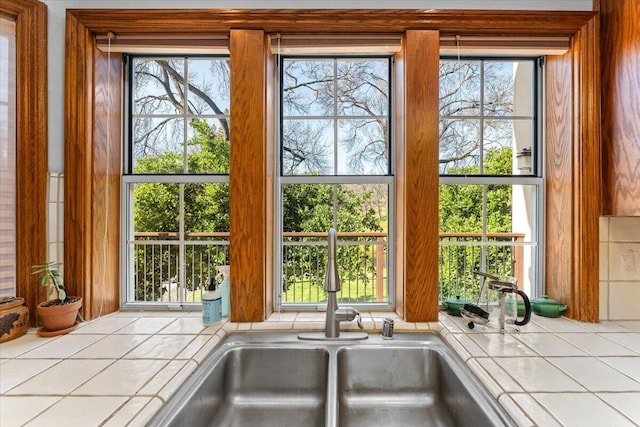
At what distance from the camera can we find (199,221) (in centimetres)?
158

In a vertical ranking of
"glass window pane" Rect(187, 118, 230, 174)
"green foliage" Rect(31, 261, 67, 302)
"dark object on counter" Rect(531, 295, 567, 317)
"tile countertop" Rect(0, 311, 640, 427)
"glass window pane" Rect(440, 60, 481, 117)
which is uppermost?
"glass window pane" Rect(440, 60, 481, 117)

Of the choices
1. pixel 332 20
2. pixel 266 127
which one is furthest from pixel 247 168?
pixel 332 20

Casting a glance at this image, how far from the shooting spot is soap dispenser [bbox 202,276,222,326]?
1.30m

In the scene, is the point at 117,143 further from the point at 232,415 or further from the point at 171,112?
the point at 232,415

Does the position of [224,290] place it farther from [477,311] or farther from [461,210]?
[461,210]

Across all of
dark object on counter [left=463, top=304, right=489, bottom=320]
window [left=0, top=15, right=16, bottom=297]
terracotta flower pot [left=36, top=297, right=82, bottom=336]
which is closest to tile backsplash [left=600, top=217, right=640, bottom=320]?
dark object on counter [left=463, top=304, right=489, bottom=320]

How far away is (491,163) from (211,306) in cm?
151

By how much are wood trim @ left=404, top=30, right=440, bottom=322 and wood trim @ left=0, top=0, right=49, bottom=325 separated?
5.02 ft

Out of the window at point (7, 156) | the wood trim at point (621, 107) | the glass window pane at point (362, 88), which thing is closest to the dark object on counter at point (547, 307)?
the wood trim at point (621, 107)

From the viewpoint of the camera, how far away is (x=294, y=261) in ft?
5.38

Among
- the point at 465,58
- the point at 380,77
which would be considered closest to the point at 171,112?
the point at 380,77

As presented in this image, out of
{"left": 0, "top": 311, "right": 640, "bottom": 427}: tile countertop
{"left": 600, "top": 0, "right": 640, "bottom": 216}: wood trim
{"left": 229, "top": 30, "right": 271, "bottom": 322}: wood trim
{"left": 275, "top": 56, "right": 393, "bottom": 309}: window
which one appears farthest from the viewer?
{"left": 275, "top": 56, "right": 393, "bottom": 309}: window

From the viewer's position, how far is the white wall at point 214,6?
132cm

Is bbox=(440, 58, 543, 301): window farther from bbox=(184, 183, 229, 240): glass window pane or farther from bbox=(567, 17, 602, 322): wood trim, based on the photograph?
bbox=(184, 183, 229, 240): glass window pane
